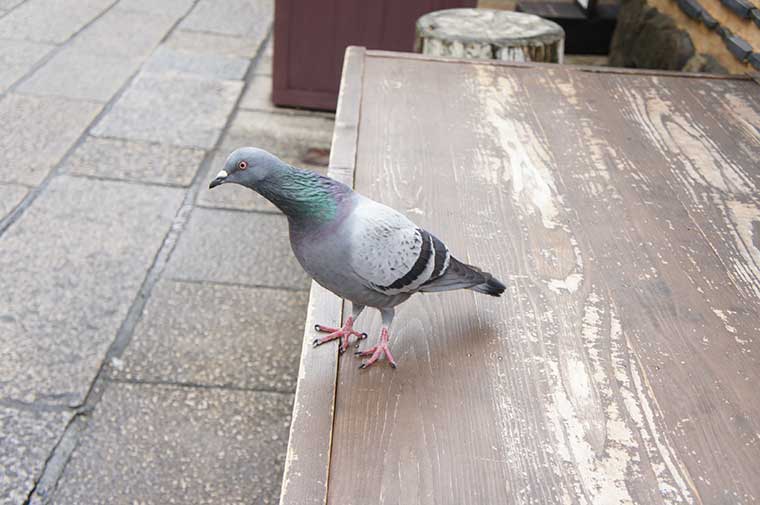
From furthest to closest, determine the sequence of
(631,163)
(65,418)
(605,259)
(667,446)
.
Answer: (65,418), (631,163), (605,259), (667,446)

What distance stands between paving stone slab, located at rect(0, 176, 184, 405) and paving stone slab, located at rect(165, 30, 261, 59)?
7.30ft

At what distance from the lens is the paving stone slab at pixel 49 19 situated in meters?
5.66

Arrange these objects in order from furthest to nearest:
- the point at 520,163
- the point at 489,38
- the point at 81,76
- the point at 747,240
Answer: the point at 81,76 → the point at 489,38 → the point at 520,163 → the point at 747,240

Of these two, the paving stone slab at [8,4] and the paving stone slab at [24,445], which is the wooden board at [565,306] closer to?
the paving stone slab at [24,445]

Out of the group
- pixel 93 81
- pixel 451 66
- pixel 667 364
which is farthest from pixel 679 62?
pixel 93 81

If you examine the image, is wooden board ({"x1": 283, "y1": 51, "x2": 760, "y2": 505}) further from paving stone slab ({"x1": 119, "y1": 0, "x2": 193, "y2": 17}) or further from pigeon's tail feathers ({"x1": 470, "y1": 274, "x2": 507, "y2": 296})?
paving stone slab ({"x1": 119, "y1": 0, "x2": 193, "y2": 17})

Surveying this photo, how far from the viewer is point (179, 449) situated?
2.50 metres

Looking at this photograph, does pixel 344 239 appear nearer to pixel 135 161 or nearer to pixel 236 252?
pixel 236 252

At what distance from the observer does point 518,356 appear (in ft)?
5.15

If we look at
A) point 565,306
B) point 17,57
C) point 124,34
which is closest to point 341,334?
point 565,306

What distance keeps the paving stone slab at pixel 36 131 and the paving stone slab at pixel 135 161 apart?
0.13m

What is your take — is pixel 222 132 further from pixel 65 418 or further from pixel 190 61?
pixel 65 418

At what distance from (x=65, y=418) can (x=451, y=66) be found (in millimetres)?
1934

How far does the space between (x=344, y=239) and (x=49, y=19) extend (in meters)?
5.49
